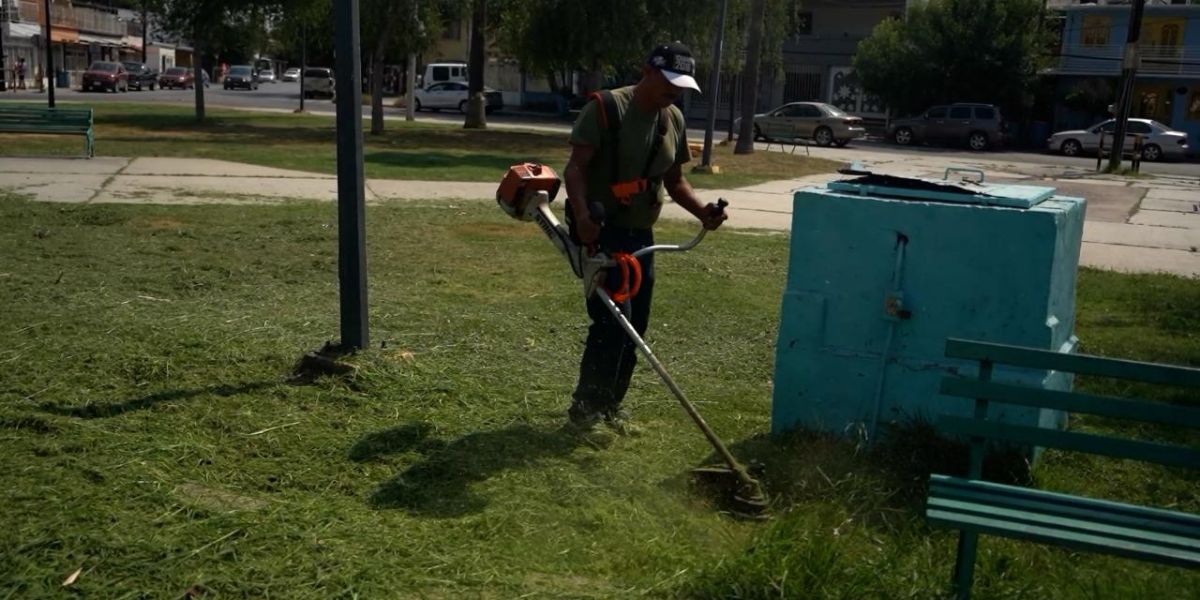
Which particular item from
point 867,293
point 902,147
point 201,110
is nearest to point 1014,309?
point 867,293

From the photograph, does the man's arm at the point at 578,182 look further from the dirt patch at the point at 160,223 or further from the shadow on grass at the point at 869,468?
the dirt patch at the point at 160,223

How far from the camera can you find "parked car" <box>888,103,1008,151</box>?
40.6 meters

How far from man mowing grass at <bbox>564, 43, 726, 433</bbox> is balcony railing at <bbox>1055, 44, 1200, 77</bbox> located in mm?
43430

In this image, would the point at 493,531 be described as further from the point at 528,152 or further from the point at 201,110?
the point at 201,110

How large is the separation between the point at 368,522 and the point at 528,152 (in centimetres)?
2270

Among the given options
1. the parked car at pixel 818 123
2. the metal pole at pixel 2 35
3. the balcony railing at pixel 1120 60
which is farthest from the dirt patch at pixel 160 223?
the metal pole at pixel 2 35

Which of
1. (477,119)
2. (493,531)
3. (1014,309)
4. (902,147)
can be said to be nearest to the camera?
(493,531)

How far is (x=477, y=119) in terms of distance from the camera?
34781mm

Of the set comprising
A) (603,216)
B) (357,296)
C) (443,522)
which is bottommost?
(443,522)

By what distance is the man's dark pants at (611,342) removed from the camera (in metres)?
5.18

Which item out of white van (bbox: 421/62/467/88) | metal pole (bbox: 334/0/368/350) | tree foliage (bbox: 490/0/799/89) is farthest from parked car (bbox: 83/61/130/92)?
metal pole (bbox: 334/0/368/350)

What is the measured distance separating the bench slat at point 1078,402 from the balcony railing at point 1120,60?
4460cm

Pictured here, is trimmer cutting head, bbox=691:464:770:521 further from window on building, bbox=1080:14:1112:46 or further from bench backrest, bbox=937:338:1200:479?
window on building, bbox=1080:14:1112:46

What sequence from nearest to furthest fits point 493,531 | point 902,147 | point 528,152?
1. point 493,531
2. point 528,152
3. point 902,147
